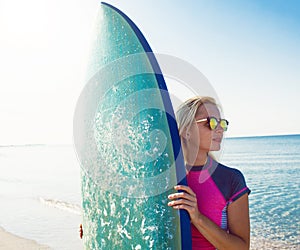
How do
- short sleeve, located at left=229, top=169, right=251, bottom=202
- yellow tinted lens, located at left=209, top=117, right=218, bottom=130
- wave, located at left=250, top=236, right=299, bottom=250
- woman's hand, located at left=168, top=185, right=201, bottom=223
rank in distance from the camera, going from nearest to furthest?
woman's hand, located at left=168, top=185, right=201, bottom=223
short sleeve, located at left=229, top=169, right=251, bottom=202
yellow tinted lens, located at left=209, top=117, right=218, bottom=130
wave, located at left=250, top=236, right=299, bottom=250

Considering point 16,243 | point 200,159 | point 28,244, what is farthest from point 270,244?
point 200,159

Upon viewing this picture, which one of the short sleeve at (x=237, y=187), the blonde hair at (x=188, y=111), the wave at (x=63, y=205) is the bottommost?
the wave at (x=63, y=205)

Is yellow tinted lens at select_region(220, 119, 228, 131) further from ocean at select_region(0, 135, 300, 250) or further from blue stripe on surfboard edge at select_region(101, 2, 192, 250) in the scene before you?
ocean at select_region(0, 135, 300, 250)

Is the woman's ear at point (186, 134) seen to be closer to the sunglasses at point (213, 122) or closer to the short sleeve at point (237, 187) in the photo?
the sunglasses at point (213, 122)

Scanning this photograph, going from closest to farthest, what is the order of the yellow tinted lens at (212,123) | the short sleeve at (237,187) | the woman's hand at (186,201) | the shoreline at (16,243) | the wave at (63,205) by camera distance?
the woman's hand at (186,201), the short sleeve at (237,187), the yellow tinted lens at (212,123), the shoreline at (16,243), the wave at (63,205)

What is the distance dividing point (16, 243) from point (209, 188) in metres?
6.28

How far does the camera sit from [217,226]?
1697mm

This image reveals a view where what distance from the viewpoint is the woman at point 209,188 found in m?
1.70

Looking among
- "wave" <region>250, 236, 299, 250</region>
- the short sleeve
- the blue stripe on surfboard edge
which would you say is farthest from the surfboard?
"wave" <region>250, 236, 299, 250</region>

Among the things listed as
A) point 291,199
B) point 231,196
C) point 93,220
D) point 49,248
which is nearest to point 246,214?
point 231,196

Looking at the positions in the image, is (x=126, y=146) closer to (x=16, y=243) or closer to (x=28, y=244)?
(x=28, y=244)

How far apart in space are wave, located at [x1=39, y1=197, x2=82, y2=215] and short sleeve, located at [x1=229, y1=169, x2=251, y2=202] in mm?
9435

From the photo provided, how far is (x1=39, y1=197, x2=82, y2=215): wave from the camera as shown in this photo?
11.2m

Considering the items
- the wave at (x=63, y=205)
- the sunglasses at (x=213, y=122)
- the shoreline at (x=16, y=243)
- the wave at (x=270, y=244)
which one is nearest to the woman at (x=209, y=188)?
the sunglasses at (x=213, y=122)
